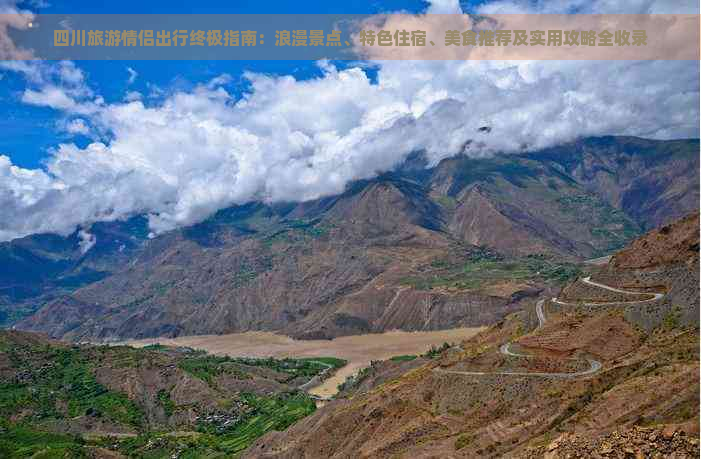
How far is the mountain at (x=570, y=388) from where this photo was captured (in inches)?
2335

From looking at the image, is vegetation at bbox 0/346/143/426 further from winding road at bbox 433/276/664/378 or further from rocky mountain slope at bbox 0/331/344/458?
winding road at bbox 433/276/664/378

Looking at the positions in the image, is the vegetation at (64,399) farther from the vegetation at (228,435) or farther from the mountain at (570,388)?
the mountain at (570,388)

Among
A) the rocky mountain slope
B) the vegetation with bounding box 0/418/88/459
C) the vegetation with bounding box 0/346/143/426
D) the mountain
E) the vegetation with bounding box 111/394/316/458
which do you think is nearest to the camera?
the mountain

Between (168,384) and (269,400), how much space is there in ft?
110

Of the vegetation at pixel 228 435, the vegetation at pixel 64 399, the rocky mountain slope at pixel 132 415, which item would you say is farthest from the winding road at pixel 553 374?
the vegetation at pixel 64 399

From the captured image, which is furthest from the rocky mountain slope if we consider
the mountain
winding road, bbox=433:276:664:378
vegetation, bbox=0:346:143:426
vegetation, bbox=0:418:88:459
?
winding road, bbox=433:276:664:378

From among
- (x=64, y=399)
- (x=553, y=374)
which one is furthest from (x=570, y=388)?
(x=64, y=399)

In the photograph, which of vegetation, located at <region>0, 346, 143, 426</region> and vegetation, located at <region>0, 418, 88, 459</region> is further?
vegetation, located at <region>0, 346, 143, 426</region>

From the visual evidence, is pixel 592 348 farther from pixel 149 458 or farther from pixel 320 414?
pixel 149 458

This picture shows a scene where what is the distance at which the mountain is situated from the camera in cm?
5931

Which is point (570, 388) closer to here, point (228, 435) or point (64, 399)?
point (228, 435)

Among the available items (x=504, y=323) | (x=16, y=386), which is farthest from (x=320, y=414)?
(x=16, y=386)

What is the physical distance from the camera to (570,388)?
7894 cm

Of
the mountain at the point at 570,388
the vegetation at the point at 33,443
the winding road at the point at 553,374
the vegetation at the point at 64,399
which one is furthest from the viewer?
the vegetation at the point at 64,399
